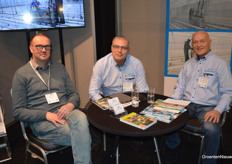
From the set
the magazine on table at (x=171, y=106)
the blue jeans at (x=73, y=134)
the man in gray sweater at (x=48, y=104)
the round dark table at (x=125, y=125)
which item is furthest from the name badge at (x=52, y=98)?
the magazine on table at (x=171, y=106)

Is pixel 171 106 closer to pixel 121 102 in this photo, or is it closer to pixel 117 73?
pixel 121 102

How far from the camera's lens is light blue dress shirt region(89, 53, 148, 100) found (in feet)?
7.89

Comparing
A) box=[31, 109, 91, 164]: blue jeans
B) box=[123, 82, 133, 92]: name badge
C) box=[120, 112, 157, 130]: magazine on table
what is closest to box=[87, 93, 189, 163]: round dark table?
box=[120, 112, 157, 130]: magazine on table

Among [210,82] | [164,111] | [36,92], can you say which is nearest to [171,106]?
[164,111]

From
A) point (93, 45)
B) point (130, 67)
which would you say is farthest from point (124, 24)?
point (130, 67)

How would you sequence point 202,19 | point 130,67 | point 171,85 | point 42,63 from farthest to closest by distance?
point 171,85 < point 202,19 < point 130,67 < point 42,63

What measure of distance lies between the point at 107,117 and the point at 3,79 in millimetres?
2097

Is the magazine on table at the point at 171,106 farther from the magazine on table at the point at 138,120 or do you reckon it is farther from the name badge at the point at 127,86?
the name badge at the point at 127,86

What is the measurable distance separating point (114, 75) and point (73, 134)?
3.13ft

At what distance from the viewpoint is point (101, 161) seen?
7.41 feet

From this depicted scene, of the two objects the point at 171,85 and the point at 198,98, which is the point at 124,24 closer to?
the point at 171,85

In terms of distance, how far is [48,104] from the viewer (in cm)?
199

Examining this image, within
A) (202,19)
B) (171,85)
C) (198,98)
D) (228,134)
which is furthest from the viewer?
(171,85)

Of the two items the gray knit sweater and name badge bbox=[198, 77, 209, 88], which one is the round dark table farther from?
name badge bbox=[198, 77, 209, 88]
